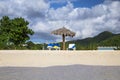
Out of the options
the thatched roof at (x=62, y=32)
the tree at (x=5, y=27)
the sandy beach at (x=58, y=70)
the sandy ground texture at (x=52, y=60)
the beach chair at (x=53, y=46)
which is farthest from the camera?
the tree at (x=5, y=27)

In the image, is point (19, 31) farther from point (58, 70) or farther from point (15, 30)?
point (58, 70)

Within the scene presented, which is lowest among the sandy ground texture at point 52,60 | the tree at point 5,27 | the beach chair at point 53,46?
the sandy ground texture at point 52,60

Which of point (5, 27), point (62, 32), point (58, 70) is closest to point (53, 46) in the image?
point (62, 32)

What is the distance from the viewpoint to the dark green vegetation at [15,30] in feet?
92.4

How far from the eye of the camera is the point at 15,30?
28625 millimetres

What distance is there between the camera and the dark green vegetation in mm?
28156

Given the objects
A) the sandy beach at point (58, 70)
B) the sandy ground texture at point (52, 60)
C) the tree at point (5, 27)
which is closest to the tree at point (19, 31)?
the tree at point (5, 27)

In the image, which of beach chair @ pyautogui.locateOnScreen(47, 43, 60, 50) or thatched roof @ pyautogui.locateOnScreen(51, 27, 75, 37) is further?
beach chair @ pyautogui.locateOnScreen(47, 43, 60, 50)

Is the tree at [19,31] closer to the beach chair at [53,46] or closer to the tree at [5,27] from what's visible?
the tree at [5,27]

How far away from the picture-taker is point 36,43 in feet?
88.5

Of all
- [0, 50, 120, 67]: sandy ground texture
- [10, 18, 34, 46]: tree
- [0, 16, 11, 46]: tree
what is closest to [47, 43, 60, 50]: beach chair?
[10, 18, 34, 46]: tree

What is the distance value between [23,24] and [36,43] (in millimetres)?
3934

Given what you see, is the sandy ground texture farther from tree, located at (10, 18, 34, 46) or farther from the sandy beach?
tree, located at (10, 18, 34, 46)

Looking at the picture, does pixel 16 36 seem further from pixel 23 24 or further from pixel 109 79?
pixel 109 79
